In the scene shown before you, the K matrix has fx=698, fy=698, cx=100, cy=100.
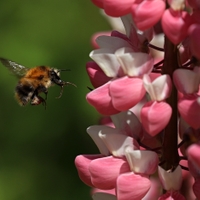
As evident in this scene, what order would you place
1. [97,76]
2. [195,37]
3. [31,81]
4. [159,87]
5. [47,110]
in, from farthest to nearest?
[47,110], [31,81], [97,76], [159,87], [195,37]

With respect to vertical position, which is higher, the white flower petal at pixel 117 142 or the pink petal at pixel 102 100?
the pink petal at pixel 102 100

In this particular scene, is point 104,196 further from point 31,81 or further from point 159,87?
point 31,81

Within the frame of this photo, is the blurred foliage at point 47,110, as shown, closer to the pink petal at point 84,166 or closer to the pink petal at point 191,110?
the pink petal at point 84,166

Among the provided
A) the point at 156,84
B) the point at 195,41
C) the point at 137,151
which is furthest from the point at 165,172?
the point at 195,41

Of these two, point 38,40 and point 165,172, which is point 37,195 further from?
point 165,172

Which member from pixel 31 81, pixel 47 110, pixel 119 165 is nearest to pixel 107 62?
pixel 119 165

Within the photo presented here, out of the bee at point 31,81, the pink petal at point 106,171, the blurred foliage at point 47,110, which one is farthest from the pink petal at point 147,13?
the blurred foliage at point 47,110

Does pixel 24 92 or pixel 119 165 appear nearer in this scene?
pixel 119 165

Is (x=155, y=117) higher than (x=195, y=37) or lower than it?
lower
